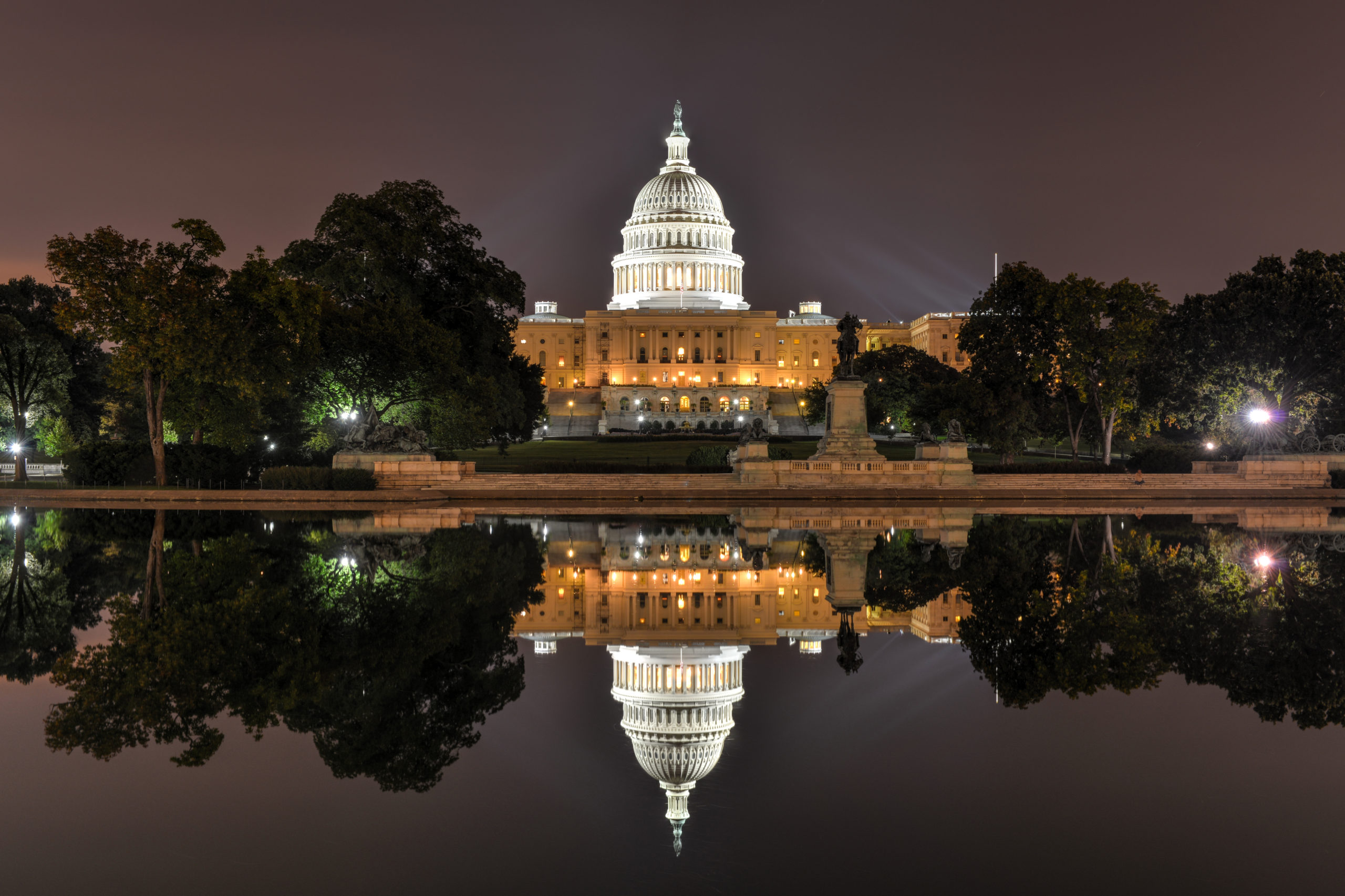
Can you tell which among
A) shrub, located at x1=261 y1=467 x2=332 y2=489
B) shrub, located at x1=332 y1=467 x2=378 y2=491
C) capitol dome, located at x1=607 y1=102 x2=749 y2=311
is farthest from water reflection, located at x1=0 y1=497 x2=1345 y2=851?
capitol dome, located at x1=607 y1=102 x2=749 y2=311

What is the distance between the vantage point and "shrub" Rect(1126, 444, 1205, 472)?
48.2 meters

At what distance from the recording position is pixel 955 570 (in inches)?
698

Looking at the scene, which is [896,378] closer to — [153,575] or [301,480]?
[301,480]

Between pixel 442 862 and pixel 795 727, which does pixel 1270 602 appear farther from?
pixel 442 862

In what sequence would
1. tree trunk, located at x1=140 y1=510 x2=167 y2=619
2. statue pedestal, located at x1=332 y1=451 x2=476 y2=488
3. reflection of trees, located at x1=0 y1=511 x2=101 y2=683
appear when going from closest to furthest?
1. reflection of trees, located at x1=0 y1=511 x2=101 y2=683
2. tree trunk, located at x1=140 y1=510 x2=167 y2=619
3. statue pedestal, located at x1=332 y1=451 x2=476 y2=488

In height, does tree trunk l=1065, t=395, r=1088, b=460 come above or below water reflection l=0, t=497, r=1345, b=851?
above

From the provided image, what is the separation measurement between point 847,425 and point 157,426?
25.5 meters

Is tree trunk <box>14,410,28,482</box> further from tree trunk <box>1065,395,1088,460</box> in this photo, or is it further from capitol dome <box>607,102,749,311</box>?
capitol dome <box>607,102,749,311</box>

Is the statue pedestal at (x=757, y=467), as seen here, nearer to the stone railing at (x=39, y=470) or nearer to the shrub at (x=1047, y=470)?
the shrub at (x=1047, y=470)

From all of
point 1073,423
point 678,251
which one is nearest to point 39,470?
point 1073,423

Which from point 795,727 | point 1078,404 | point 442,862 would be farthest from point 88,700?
point 1078,404

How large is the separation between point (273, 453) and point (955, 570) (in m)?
36.2

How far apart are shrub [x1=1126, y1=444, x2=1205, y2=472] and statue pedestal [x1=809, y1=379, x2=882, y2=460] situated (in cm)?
1315

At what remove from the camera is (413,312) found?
4250 cm
